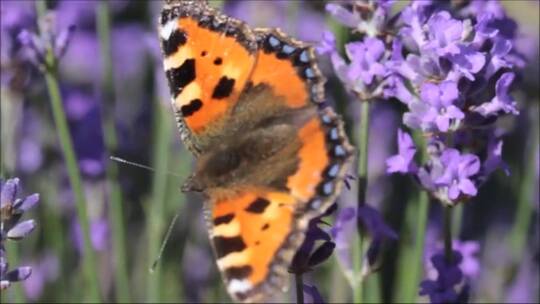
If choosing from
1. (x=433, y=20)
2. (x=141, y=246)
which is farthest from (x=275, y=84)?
(x=141, y=246)

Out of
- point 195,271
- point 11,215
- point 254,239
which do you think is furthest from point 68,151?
point 254,239

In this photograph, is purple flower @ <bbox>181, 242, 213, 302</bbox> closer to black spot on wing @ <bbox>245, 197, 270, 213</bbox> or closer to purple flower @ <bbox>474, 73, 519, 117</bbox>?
purple flower @ <bbox>474, 73, 519, 117</bbox>

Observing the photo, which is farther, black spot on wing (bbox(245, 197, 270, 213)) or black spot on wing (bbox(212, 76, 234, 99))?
black spot on wing (bbox(212, 76, 234, 99))

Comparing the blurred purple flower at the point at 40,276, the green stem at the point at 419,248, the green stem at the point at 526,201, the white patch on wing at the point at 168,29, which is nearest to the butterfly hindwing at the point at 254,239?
the white patch on wing at the point at 168,29

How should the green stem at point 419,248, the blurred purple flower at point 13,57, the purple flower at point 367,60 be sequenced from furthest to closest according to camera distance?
the blurred purple flower at point 13,57 < the green stem at point 419,248 < the purple flower at point 367,60

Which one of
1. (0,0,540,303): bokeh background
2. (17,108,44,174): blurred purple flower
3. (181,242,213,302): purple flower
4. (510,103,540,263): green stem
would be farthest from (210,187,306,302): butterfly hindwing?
(17,108,44,174): blurred purple flower

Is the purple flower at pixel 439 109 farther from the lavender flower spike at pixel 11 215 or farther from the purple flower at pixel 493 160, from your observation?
the lavender flower spike at pixel 11 215
